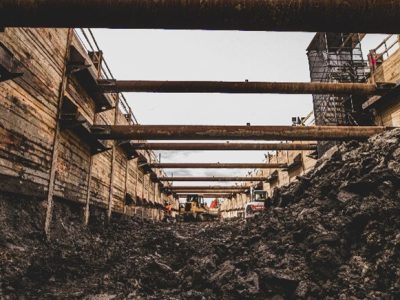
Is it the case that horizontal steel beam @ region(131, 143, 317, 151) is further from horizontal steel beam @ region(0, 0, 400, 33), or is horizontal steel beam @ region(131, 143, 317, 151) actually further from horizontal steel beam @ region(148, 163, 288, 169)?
horizontal steel beam @ region(0, 0, 400, 33)

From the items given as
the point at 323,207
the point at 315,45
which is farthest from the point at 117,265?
the point at 315,45

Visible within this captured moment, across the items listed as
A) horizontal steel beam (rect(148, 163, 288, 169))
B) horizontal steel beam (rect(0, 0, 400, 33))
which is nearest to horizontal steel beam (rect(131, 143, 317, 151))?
horizontal steel beam (rect(148, 163, 288, 169))

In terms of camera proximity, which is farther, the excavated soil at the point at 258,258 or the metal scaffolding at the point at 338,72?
the metal scaffolding at the point at 338,72

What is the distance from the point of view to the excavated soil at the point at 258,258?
4516mm

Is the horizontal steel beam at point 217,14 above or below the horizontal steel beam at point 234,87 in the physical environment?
below

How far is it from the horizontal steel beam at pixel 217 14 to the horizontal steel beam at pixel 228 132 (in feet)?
21.2

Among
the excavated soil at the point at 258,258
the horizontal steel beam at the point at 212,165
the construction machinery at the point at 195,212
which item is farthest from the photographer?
the construction machinery at the point at 195,212

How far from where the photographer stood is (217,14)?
9.93 ft

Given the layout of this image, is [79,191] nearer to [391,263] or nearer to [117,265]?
[117,265]

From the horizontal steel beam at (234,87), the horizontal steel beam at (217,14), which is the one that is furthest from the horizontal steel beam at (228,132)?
the horizontal steel beam at (217,14)

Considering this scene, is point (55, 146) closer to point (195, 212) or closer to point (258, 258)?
point (258, 258)

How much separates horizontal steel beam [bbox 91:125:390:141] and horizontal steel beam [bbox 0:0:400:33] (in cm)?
648

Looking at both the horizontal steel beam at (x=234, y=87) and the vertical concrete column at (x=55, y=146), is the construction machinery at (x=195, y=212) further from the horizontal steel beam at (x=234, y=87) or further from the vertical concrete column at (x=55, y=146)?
the vertical concrete column at (x=55, y=146)

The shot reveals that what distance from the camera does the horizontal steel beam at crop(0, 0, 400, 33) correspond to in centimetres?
287
